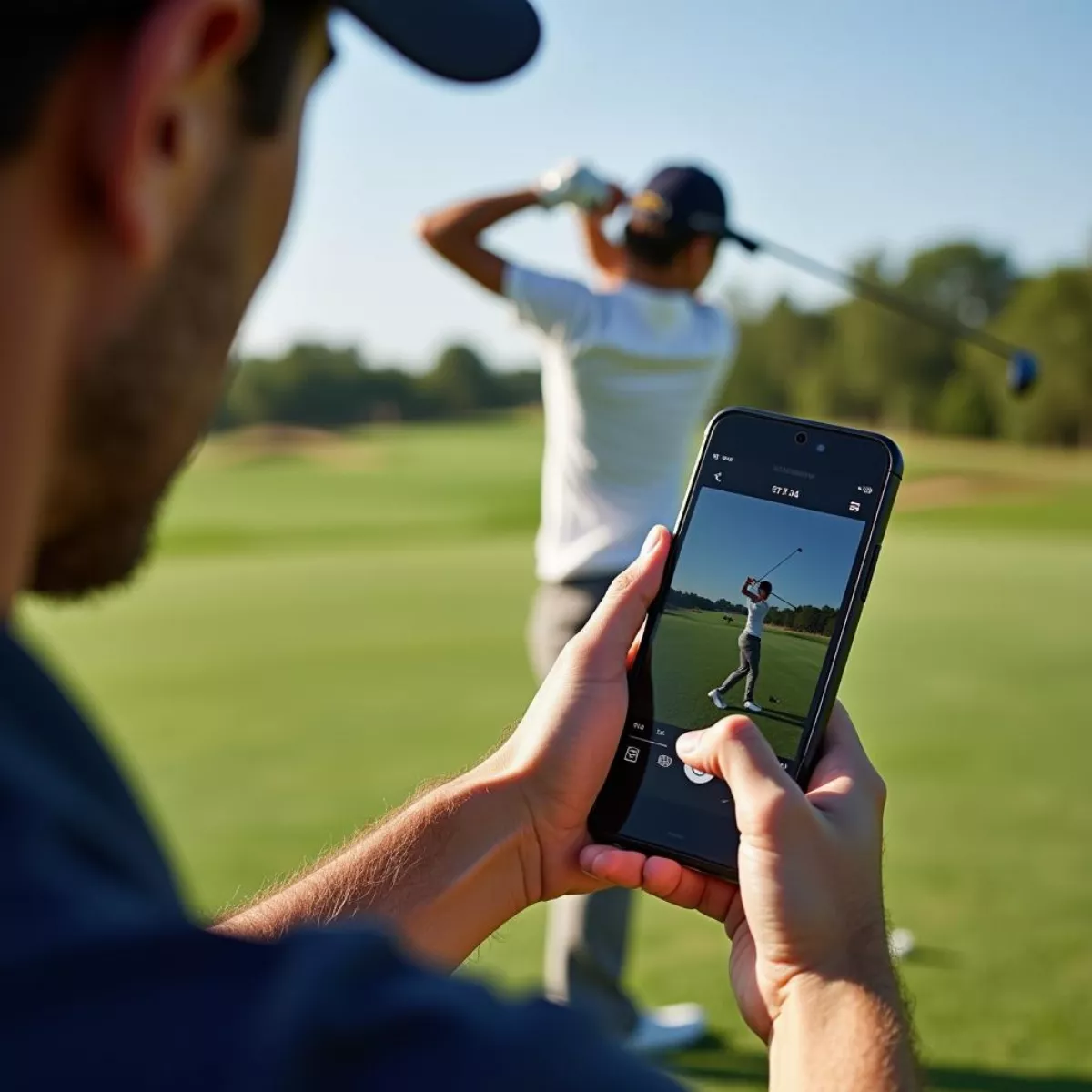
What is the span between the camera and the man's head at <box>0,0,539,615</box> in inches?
19.9

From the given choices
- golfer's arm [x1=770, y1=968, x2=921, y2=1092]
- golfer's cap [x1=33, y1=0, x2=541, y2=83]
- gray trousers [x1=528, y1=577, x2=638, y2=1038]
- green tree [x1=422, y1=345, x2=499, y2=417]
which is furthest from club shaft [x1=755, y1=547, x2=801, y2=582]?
green tree [x1=422, y1=345, x2=499, y2=417]

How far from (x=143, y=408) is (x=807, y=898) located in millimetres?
605

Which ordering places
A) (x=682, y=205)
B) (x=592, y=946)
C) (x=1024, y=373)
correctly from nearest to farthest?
(x=592, y=946)
(x=682, y=205)
(x=1024, y=373)

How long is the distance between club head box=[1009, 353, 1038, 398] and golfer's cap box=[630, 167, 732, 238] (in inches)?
76.4

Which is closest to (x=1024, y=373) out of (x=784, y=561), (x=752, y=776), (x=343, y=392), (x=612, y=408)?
(x=612, y=408)

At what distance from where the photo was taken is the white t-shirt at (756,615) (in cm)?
133

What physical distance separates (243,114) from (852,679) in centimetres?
542

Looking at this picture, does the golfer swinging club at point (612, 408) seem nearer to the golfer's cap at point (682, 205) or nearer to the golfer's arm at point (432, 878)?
the golfer's cap at point (682, 205)

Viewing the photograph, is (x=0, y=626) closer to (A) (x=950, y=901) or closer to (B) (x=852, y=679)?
(A) (x=950, y=901)

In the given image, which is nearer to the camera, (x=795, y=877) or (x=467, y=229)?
(x=795, y=877)

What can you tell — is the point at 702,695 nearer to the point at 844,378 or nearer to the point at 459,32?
the point at 459,32

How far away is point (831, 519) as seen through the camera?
4.49 ft

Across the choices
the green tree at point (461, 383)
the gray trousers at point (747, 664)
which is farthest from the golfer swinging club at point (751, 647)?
the green tree at point (461, 383)

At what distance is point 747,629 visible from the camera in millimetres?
1333
